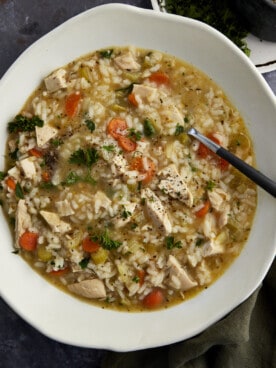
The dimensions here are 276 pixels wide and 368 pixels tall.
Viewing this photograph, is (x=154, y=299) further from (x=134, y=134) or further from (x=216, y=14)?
(x=216, y=14)

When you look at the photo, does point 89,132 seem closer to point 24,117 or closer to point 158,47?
point 24,117

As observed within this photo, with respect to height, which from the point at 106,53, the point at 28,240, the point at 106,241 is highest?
the point at 106,53

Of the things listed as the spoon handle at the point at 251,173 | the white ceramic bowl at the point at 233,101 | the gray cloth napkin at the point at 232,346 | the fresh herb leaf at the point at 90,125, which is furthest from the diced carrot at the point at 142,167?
the gray cloth napkin at the point at 232,346

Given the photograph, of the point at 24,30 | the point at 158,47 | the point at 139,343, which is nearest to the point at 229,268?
the point at 139,343

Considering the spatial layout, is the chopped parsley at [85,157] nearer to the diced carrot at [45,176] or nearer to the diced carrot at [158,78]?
the diced carrot at [45,176]

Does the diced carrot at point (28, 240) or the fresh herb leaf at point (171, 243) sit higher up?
the fresh herb leaf at point (171, 243)

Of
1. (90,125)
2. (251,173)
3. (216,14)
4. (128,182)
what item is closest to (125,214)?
(128,182)
